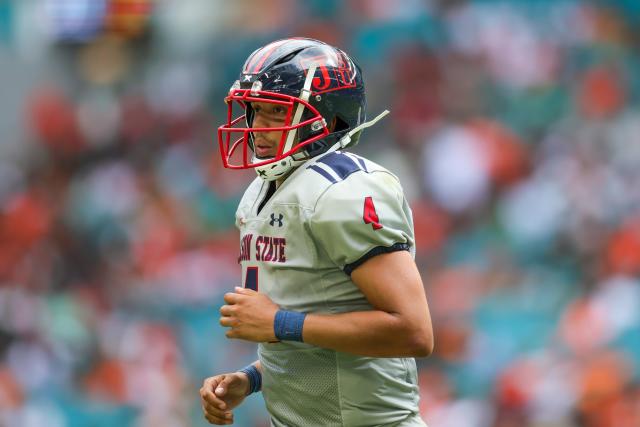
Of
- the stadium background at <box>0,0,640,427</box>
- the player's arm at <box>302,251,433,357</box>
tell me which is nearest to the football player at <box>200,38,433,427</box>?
the player's arm at <box>302,251,433,357</box>

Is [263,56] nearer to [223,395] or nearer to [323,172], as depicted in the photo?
[323,172]

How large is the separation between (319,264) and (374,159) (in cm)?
440

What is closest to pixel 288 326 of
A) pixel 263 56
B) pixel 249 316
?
pixel 249 316

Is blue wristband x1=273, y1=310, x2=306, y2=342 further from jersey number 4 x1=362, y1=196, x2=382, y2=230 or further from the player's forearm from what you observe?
jersey number 4 x1=362, y1=196, x2=382, y2=230

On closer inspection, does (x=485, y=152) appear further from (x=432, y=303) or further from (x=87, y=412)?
(x=87, y=412)

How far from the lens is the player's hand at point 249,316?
2246 mm

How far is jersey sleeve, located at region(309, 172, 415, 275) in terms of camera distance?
2.18 m

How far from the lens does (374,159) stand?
6.64 metres

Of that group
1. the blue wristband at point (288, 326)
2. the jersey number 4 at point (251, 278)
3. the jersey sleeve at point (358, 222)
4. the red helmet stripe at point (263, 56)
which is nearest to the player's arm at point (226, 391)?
the jersey number 4 at point (251, 278)

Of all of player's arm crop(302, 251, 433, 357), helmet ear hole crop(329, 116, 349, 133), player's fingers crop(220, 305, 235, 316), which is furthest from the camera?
helmet ear hole crop(329, 116, 349, 133)

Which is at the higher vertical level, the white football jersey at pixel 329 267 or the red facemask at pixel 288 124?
the red facemask at pixel 288 124

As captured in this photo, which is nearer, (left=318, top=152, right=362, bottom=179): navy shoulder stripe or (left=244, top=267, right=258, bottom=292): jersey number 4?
(left=318, top=152, right=362, bottom=179): navy shoulder stripe

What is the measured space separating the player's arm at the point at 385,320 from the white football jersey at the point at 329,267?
2cm

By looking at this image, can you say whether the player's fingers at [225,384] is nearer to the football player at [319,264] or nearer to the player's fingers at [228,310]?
the football player at [319,264]
